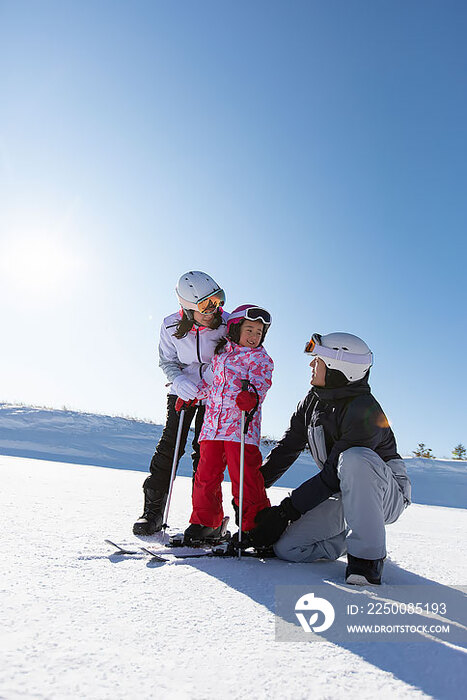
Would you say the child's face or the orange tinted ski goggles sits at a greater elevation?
the child's face

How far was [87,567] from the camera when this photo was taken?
6.01 ft

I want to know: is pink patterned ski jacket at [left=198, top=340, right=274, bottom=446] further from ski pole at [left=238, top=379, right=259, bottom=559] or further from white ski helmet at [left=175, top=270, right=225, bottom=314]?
white ski helmet at [left=175, top=270, right=225, bottom=314]

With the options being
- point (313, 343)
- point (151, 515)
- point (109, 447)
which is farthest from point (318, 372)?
point (109, 447)

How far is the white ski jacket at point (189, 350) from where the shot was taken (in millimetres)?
3395

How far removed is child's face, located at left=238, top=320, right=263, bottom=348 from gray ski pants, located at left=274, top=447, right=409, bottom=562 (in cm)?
108

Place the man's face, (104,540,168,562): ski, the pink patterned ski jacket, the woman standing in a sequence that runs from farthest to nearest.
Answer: the woman standing < the pink patterned ski jacket < the man's face < (104,540,168,562): ski

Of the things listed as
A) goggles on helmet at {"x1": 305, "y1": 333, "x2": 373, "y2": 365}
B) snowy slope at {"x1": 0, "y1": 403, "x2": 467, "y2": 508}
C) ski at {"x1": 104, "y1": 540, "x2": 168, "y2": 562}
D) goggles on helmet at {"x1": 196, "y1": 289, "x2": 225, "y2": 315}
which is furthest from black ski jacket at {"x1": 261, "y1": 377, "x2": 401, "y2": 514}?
snowy slope at {"x1": 0, "y1": 403, "x2": 467, "y2": 508}

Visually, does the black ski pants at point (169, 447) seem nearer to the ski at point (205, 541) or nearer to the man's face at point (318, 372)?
the ski at point (205, 541)

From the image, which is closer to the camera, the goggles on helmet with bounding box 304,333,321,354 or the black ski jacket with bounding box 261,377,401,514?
the black ski jacket with bounding box 261,377,401,514

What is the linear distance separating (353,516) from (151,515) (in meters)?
1.52

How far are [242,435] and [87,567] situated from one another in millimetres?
1093

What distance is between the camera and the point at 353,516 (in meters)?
2.07

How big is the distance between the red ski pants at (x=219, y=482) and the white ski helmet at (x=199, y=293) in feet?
3.20

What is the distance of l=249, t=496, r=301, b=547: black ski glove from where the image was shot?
240 cm
